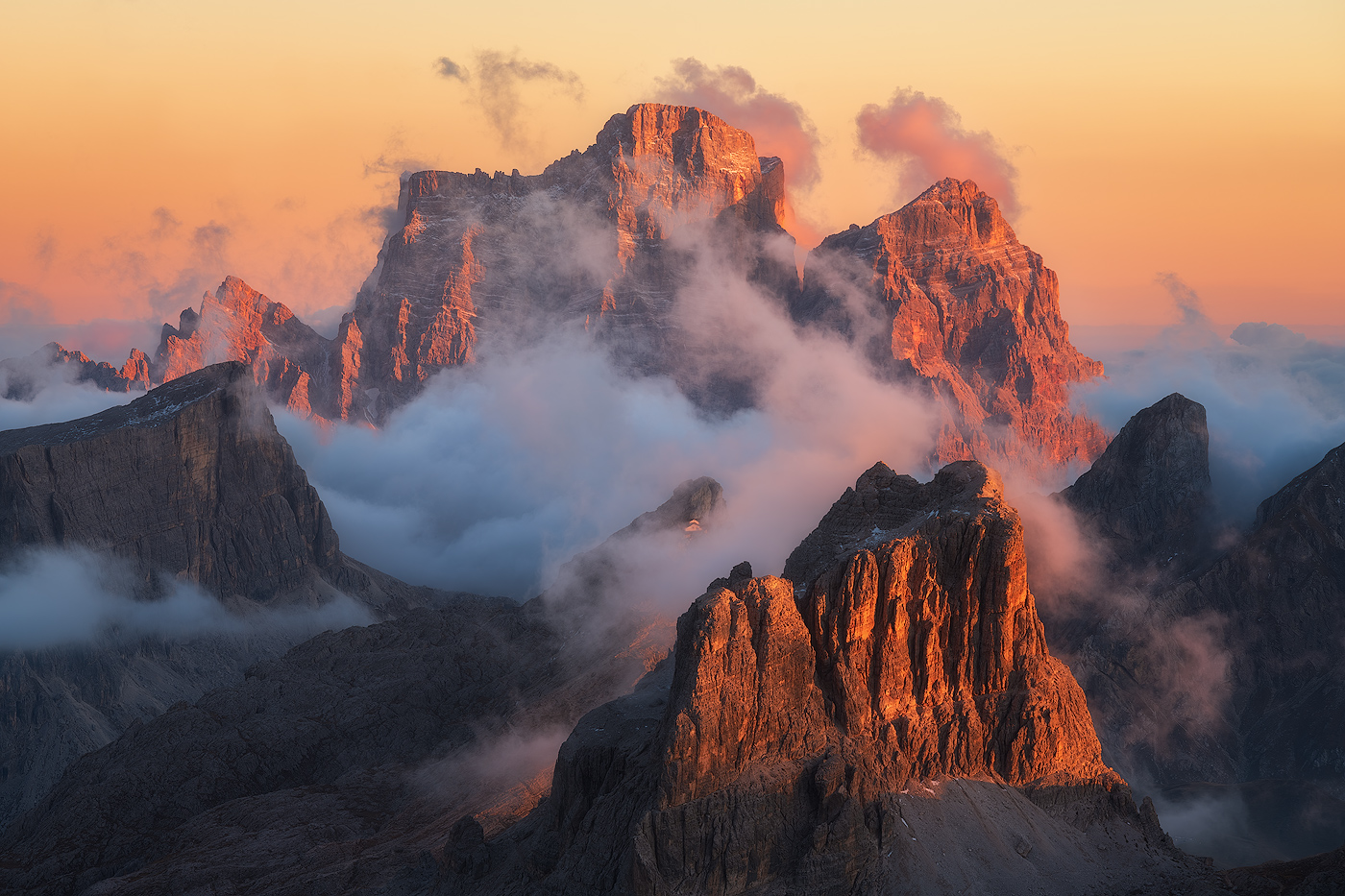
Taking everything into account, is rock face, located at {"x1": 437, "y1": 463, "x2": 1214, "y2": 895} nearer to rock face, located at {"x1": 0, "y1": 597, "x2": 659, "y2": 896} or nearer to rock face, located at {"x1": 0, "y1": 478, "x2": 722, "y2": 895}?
rock face, located at {"x1": 0, "y1": 478, "x2": 722, "y2": 895}

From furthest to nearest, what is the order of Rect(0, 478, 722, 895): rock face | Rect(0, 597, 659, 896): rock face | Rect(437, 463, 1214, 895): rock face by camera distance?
Rect(0, 478, 722, 895): rock face, Rect(0, 597, 659, 896): rock face, Rect(437, 463, 1214, 895): rock face

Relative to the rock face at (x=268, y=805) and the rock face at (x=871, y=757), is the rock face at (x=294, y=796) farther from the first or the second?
the rock face at (x=871, y=757)

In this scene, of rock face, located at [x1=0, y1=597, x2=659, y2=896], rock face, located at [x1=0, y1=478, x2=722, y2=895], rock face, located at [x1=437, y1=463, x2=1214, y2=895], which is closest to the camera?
rock face, located at [x1=437, y1=463, x2=1214, y2=895]

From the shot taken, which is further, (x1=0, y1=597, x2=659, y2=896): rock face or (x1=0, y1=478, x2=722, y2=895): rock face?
(x1=0, y1=478, x2=722, y2=895): rock face

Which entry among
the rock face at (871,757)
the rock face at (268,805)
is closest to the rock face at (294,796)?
the rock face at (268,805)

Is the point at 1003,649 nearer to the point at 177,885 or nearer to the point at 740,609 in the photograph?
the point at 740,609

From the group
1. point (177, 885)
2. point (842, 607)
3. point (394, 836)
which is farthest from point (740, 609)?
point (177, 885)

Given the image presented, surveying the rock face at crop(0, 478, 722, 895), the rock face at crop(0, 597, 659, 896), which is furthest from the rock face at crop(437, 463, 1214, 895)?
the rock face at crop(0, 597, 659, 896)

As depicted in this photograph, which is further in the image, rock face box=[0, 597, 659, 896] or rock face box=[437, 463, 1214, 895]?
rock face box=[0, 597, 659, 896]
